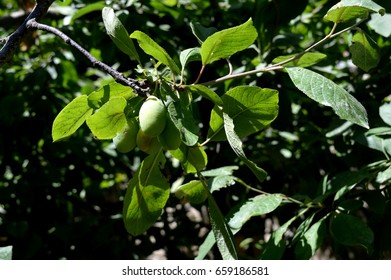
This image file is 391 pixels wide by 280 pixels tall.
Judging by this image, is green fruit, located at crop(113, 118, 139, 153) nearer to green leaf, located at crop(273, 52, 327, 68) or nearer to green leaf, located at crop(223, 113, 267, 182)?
green leaf, located at crop(223, 113, 267, 182)

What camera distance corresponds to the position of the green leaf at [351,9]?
34.8 inches

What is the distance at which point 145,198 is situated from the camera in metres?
0.96

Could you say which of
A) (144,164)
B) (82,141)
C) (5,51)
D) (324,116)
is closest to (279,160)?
(324,116)

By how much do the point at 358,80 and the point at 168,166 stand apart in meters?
0.72

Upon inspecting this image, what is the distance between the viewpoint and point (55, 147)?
196 cm

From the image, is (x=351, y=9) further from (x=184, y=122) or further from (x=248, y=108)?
(x=184, y=122)

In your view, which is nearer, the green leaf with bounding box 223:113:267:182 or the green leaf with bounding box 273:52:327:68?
the green leaf with bounding box 223:113:267:182

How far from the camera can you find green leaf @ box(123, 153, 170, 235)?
0.95 meters

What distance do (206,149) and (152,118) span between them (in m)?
1.14

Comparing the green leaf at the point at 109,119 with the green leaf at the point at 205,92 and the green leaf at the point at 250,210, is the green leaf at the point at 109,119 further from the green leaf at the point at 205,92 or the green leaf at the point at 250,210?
the green leaf at the point at 250,210

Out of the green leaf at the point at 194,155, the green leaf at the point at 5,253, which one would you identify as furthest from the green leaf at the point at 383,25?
the green leaf at the point at 5,253

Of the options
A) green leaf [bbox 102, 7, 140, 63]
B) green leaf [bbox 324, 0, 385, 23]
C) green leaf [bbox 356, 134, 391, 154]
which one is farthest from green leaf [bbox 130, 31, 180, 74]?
green leaf [bbox 356, 134, 391, 154]

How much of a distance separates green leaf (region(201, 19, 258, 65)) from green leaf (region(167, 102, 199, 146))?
0.44 feet

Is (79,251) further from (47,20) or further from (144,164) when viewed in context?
(144,164)
